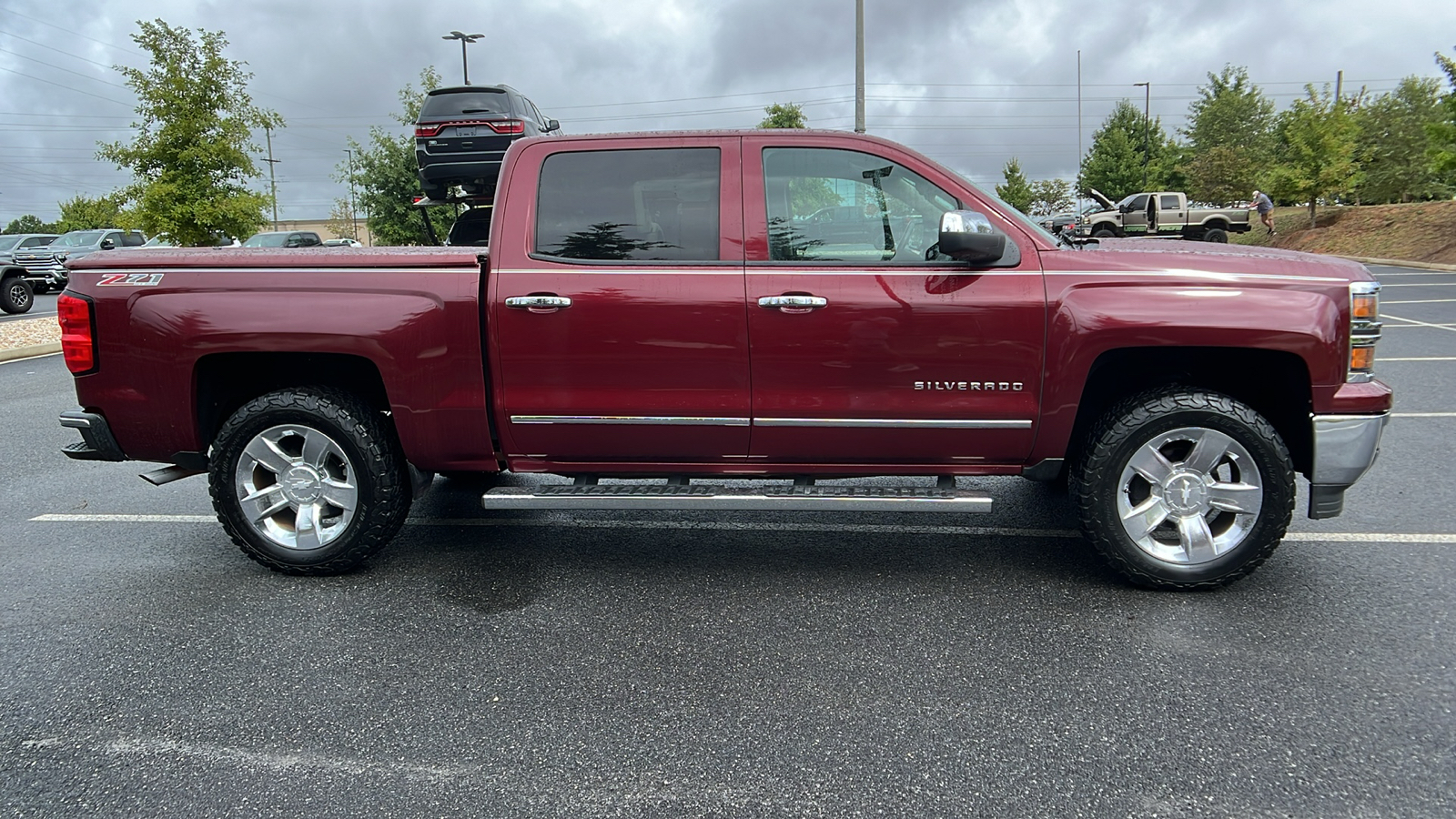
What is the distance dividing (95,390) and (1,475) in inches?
116

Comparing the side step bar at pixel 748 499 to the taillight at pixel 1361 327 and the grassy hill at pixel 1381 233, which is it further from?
the grassy hill at pixel 1381 233

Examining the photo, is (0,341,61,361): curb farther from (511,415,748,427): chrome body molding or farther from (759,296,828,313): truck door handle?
(759,296,828,313): truck door handle

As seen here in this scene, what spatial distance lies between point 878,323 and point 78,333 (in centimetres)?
352

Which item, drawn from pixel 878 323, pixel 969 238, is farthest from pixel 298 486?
pixel 969 238

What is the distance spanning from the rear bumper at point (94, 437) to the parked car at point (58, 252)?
77.2 ft

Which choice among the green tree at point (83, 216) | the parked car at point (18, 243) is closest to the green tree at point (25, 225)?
the green tree at point (83, 216)

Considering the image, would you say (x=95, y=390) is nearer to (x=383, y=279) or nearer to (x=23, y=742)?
(x=383, y=279)

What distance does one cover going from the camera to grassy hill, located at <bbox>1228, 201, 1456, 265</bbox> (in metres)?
25.0

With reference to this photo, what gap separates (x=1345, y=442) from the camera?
3771mm

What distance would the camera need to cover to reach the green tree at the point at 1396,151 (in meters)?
34.4

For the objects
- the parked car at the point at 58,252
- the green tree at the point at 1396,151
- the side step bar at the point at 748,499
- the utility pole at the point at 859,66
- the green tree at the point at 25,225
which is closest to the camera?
the side step bar at the point at 748,499

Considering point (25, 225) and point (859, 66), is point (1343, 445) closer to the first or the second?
point (859, 66)

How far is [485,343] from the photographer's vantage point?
159 inches

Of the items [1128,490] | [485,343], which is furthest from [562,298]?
[1128,490]
